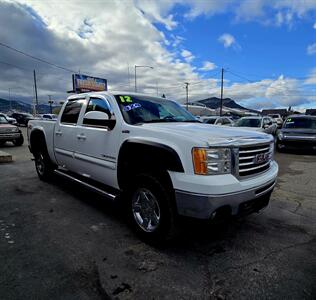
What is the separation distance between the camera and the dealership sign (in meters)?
41.2

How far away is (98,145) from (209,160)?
77.7 inches

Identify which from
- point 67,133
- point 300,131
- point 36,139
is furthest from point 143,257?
point 300,131

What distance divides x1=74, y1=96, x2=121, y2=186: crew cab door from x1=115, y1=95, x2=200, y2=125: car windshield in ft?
0.70

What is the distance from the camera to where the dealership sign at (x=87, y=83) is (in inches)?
1623

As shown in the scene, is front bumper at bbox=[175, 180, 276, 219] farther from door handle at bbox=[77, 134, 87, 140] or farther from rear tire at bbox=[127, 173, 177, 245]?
door handle at bbox=[77, 134, 87, 140]

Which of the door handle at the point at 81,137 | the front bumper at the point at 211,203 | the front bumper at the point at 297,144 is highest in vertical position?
the door handle at the point at 81,137

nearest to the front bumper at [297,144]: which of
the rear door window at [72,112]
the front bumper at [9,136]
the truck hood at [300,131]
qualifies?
the truck hood at [300,131]

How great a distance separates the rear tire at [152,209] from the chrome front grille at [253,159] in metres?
0.86

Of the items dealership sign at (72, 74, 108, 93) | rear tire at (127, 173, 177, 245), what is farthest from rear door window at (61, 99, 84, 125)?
dealership sign at (72, 74, 108, 93)

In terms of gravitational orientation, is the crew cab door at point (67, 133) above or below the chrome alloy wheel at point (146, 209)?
above

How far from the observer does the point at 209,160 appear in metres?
2.69

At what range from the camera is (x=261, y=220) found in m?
4.07

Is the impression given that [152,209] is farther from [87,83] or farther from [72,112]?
[87,83]

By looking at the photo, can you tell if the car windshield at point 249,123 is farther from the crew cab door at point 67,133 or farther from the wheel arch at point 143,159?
the wheel arch at point 143,159
